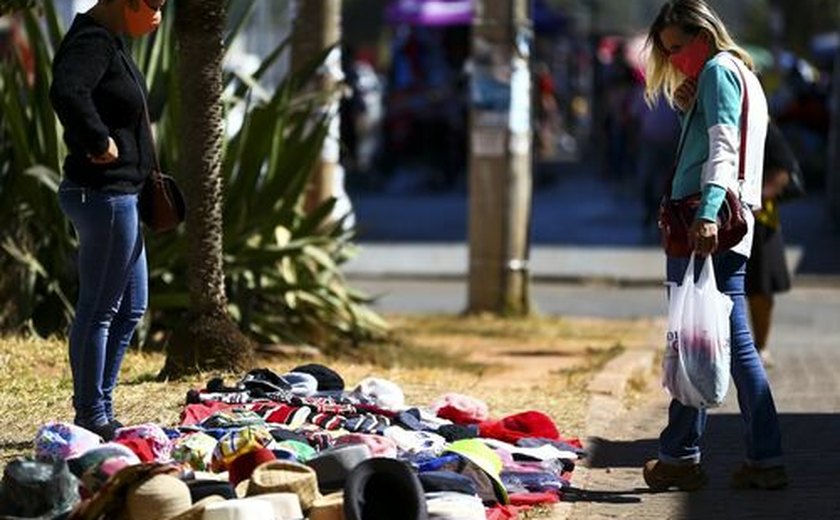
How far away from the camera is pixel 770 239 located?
36.6 ft

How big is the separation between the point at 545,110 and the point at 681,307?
80.0 feet

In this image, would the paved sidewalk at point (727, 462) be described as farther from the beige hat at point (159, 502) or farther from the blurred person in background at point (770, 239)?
the beige hat at point (159, 502)

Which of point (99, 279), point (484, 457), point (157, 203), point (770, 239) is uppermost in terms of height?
point (157, 203)

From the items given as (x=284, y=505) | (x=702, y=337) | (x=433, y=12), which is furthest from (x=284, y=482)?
(x=433, y=12)

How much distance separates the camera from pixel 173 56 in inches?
434

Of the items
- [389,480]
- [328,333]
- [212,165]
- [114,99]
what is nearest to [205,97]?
[212,165]

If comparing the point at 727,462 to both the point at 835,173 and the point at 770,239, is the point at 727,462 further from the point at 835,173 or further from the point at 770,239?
the point at 835,173

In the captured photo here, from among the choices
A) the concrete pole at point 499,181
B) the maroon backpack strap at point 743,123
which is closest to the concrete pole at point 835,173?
the concrete pole at point 499,181

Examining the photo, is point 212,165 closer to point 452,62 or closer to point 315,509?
point 315,509

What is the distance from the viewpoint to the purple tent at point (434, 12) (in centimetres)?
3109

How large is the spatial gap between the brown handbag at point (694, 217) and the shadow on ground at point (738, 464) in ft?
3.09

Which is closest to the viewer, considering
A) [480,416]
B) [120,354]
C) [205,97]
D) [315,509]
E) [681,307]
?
[315,509]

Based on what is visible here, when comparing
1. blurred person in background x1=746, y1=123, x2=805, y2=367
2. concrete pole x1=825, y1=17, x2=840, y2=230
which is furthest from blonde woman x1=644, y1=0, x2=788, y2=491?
concrete pole x1=825, y1=17, x2=840, y2=230

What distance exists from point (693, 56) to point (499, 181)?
6.35 m
